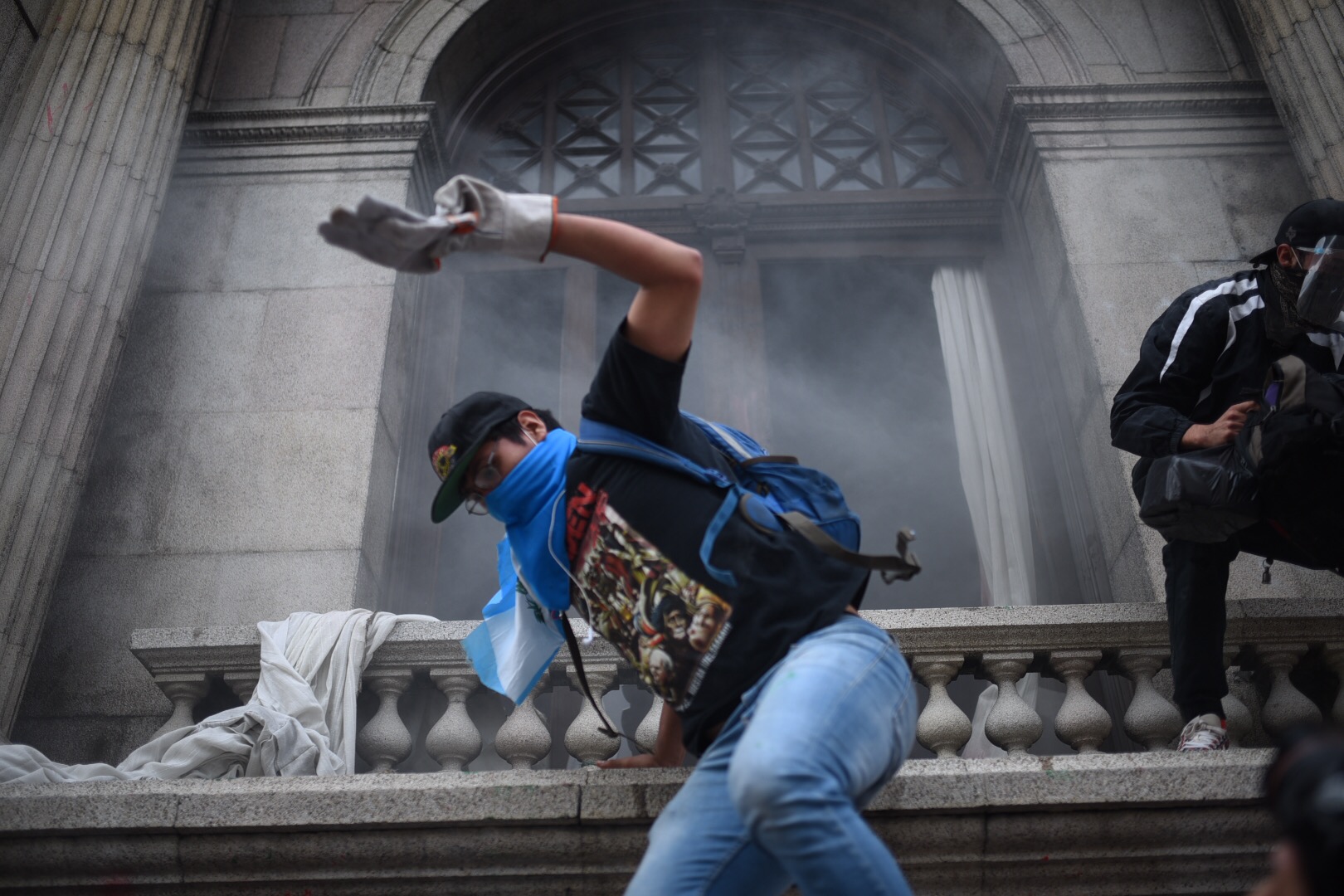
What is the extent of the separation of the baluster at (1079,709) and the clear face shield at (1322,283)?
1661 millimetres

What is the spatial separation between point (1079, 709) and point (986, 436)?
3.04 m

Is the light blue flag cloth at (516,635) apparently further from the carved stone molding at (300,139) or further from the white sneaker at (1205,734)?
the carved stone molding at (300,139)

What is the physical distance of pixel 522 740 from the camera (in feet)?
14.9

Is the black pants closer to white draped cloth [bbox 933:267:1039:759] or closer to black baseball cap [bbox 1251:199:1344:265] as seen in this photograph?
black baseball cap [bbox 1251:199:1344:265]

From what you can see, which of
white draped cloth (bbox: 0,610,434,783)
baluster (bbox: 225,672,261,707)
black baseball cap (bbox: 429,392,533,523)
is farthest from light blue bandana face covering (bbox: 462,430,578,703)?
baluster (bbox: 225,672,261,707)

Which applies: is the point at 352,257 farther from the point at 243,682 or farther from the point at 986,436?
the point at 986,436

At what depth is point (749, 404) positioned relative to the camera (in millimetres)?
7516

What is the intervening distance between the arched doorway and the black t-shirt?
4.18 m

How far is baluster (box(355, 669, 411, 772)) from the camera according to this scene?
475cm

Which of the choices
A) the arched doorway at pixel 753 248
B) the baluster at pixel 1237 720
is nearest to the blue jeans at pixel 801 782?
the baluster at pixel 1237 720

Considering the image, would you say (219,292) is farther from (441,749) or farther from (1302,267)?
(1302,267)

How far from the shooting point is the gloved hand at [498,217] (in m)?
2.55

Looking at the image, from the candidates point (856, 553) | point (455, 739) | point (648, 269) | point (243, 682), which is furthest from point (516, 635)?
point (243, 682)

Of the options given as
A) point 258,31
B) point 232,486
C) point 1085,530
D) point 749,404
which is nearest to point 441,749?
point 232,486
